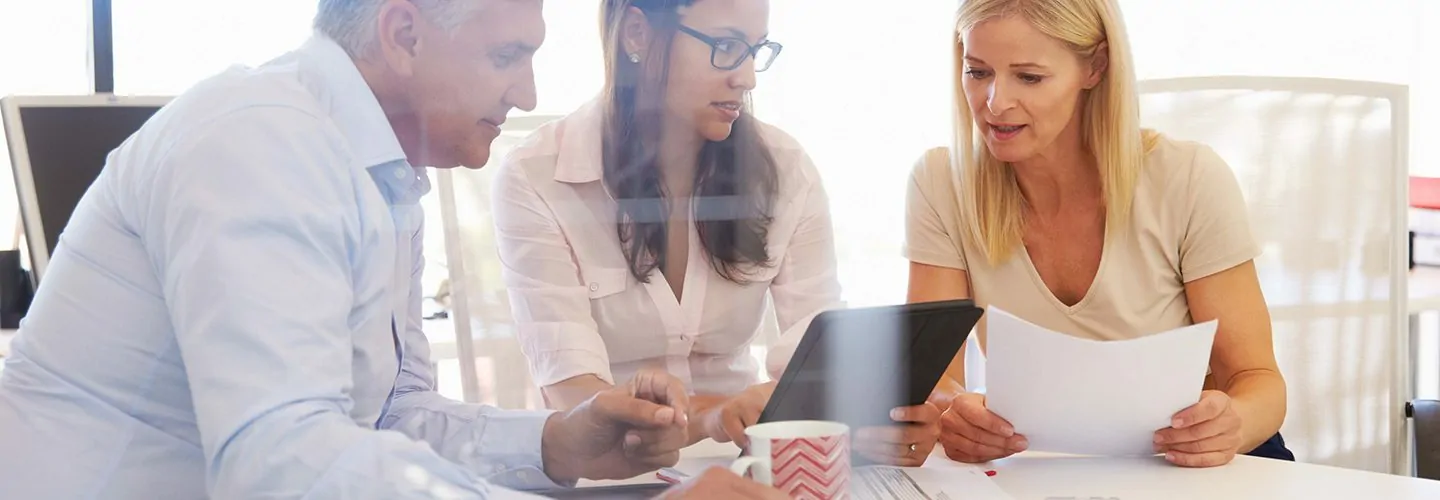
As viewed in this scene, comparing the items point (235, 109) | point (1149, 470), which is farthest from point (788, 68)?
point (235, 109)

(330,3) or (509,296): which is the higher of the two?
(330,3)

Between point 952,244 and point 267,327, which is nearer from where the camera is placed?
point 267,327

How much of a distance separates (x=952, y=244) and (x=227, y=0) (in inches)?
25.6

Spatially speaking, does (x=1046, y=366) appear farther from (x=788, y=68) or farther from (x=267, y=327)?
(x=267, y=327)

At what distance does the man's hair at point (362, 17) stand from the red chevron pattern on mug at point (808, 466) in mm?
295

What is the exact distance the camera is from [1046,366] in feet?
2.73

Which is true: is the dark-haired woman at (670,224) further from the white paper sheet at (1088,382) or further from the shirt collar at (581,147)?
the white paper sheet at (1088,382)

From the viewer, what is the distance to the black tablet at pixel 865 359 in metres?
0.82

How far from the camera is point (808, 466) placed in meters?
0.68

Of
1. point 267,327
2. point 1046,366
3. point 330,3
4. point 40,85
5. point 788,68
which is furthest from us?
point 788,68

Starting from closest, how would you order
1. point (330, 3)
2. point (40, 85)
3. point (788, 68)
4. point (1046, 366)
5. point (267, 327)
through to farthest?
1. point (267, 327)
2. point (330, 3)
3. point (1046, 366)
4. point (40, 85)
5. point (788, 68)

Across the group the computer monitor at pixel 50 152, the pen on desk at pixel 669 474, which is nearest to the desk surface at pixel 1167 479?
the pen on desk at pixel 669 474

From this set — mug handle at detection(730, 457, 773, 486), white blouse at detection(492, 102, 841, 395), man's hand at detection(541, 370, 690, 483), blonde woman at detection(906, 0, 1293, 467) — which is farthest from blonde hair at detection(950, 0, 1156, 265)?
mug handle at detection(730, 457, 773, 486)

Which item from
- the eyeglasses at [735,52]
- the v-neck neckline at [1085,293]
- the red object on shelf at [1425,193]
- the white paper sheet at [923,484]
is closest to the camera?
the white paper sheet at [923,484]
